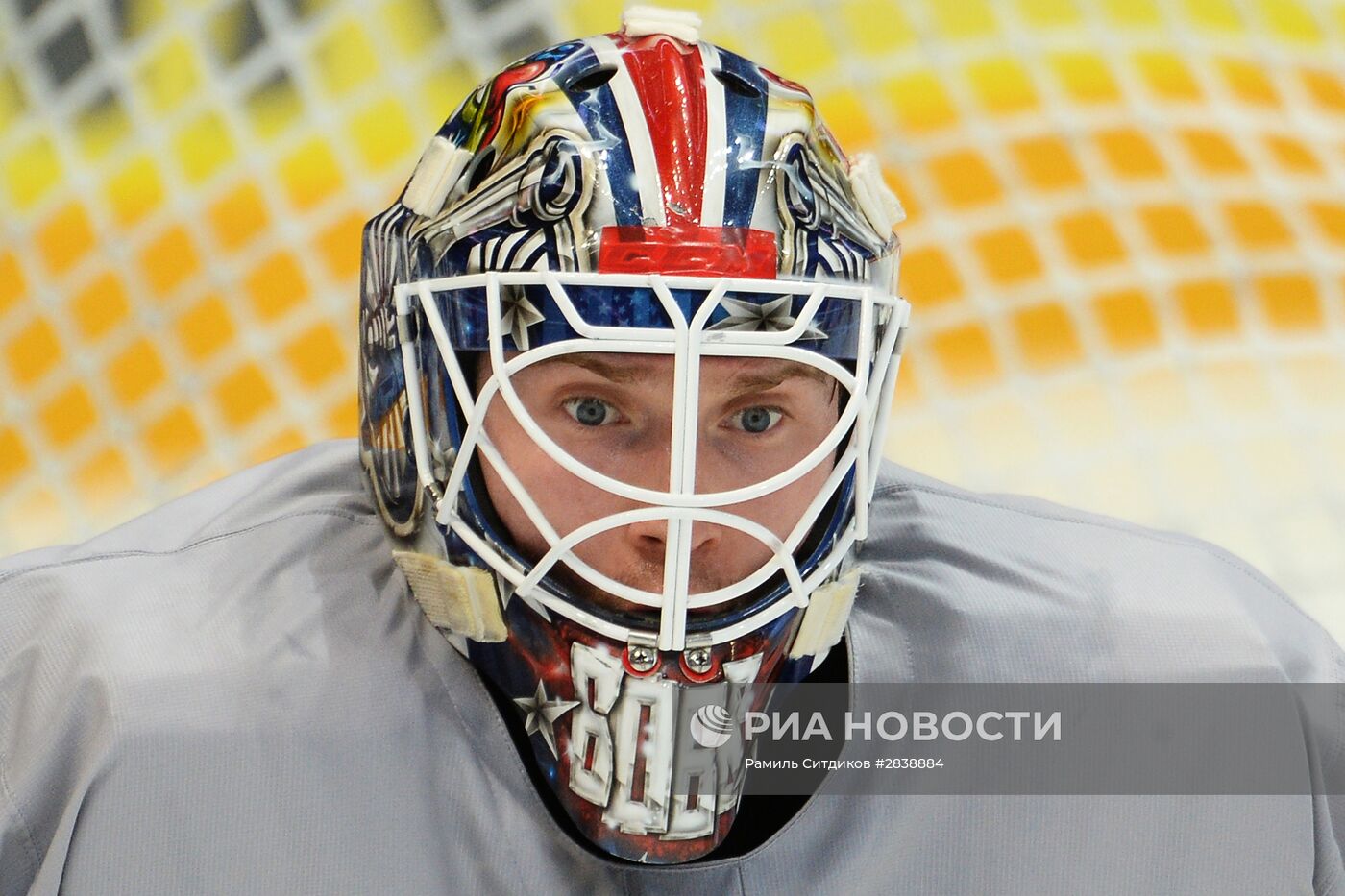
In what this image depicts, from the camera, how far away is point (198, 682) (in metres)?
1.22

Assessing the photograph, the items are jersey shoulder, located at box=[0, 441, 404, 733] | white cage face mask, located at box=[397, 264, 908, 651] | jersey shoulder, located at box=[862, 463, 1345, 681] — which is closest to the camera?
white cage face mask, located at box=[397, 264, 908, 651]

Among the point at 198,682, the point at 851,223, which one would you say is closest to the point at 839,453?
the point at 851,223

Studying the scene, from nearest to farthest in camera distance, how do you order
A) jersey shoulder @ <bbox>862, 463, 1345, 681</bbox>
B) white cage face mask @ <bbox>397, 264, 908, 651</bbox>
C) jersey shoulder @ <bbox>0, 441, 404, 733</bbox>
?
white cage face mask @ <bbox>397, 264, 908, 651</bbox>, jersey shoulder @ <bbox>0, 441, 404, 733</bbox>, jersey shoulder @ <bbox>862, 463, 1345, 681</bbox>

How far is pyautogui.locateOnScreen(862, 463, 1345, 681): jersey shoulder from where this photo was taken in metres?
1.46

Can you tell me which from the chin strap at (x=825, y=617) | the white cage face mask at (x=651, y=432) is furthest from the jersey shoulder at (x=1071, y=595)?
the white cage face mask at (x=651, y=432)

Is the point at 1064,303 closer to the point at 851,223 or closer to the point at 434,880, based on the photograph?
the point at 851,223

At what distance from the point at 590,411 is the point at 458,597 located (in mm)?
195

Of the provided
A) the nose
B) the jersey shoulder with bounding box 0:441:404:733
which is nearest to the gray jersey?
the jersey shoulder with bounding box 0:441:404:733

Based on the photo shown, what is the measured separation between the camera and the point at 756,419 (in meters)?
1.19

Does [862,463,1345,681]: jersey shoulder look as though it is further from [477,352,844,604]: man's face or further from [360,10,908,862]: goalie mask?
[477,352,844,604]: man's face

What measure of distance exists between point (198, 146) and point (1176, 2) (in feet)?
5.22

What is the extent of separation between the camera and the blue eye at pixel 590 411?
3.79ft

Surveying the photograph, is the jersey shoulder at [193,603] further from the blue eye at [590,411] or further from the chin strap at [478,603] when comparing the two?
the blue eye at [590,411]

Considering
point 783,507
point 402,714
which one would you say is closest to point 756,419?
point 783,507
